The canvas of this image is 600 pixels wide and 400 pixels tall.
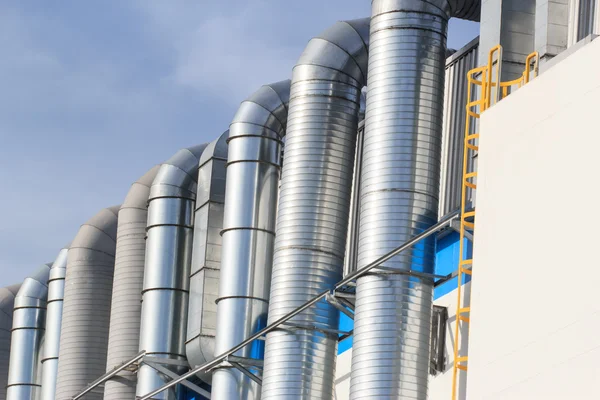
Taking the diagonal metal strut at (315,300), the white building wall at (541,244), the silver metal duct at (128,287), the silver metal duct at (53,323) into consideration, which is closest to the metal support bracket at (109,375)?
the silver metal duct at (128,287)

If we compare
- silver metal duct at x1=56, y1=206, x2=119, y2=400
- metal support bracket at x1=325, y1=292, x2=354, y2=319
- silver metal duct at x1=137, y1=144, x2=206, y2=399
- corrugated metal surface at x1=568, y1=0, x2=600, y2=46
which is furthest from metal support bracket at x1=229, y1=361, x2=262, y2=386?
corrugated metal surface at x1=568, y1=0, x2=600, y2=46

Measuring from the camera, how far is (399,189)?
54.9 feet

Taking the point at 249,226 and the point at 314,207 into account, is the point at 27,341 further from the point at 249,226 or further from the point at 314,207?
the point at 314,207

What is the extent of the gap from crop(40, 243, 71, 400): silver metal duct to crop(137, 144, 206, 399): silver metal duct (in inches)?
181

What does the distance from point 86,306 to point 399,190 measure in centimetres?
1077

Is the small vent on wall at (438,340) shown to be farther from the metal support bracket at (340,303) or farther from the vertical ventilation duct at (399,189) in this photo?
the metal support bracket at (340,303)

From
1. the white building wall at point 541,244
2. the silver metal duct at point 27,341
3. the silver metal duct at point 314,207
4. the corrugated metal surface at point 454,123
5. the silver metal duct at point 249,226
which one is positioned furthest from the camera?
the silver metal duct at point 27,341

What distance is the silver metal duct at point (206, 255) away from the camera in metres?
21.4

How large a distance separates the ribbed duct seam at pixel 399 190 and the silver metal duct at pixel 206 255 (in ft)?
17.0

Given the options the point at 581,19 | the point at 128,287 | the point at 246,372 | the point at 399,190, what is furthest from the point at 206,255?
the point at 581,19

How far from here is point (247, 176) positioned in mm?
20797

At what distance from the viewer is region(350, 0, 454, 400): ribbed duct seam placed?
631 inches

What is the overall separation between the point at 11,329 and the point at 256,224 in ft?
38.9

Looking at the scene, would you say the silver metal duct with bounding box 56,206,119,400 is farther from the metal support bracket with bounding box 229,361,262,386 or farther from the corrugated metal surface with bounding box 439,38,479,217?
the corrugated metal surface with bounding box 439,38,479,217
